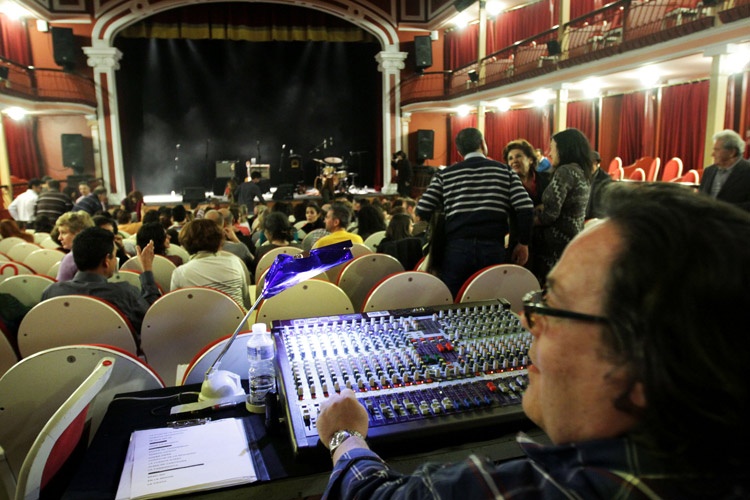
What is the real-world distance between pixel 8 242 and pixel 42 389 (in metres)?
4.36

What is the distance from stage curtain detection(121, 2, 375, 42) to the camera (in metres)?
14.4

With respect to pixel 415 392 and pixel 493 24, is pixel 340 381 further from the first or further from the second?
pixel 493 24

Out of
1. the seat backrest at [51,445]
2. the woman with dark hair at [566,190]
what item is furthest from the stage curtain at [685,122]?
the seat backrest at [51,445]

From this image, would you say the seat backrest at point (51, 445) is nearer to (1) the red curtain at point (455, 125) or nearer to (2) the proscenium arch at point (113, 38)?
(2) the proscenium arch at point (113, 38)

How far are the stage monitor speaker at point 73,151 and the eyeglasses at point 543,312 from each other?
49.5 feet

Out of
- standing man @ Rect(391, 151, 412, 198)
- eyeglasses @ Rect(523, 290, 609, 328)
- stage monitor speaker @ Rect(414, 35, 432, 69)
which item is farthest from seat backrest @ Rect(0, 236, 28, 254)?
stage monitor speaker @ Rect(414, 35, 432, 69)

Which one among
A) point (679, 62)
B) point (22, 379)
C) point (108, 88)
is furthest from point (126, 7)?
point (22, 379)

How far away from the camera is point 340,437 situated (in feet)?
3.59

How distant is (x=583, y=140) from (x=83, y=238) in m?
2.70

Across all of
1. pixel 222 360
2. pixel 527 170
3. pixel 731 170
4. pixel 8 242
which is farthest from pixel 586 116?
pixel 222 360

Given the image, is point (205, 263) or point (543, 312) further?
point (205, 263)

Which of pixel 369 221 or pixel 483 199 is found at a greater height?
pixel 483 199

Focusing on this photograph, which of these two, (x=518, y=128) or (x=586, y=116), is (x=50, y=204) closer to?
(x=586, y=116)

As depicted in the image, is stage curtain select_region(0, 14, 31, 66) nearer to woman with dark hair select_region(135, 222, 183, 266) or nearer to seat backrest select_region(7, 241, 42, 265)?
seat backrest select_region(7, 241, 42, 265)
